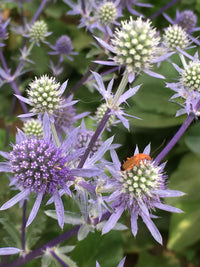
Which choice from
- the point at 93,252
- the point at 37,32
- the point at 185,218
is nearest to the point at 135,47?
the point at 93,252

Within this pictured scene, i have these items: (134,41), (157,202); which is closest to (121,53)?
(134,41)

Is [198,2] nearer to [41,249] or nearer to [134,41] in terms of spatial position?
[134,41]

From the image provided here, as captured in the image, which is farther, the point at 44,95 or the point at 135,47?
the point at 44,95

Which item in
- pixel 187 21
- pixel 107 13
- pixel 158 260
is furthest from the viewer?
pixel 158 260

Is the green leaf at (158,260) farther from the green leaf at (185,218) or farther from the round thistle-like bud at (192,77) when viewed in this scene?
the round thistle-like bud at (192,77)

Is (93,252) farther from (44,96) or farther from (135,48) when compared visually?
(135,48)

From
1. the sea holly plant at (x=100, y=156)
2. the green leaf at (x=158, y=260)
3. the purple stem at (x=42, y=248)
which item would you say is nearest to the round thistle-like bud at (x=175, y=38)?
the sea holly plant at (x=100, y=156)

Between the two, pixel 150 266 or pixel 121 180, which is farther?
pixel 150 266
